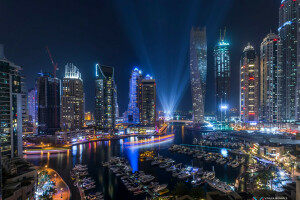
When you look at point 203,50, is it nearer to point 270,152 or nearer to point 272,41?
point 272,41

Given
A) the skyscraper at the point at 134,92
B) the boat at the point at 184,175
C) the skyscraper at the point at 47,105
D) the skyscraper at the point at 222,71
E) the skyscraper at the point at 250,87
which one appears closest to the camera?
the boat at the point at 184,175

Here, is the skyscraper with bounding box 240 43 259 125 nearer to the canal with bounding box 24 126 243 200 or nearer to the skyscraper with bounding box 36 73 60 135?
the canal with bounding box 24 126 243 200

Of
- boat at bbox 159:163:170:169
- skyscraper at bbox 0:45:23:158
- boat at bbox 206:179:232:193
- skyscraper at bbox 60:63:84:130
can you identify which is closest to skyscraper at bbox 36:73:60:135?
skyscraper at bbox 60:63:84:130

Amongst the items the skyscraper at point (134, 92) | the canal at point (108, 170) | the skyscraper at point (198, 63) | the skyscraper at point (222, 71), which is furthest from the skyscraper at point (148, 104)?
the skyscraper at point (222, 71)

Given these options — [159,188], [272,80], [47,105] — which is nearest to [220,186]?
[159,188]

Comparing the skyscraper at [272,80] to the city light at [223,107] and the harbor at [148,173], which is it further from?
the harbor at [148,173]

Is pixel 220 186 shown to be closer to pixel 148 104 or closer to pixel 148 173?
pixel 148 173
